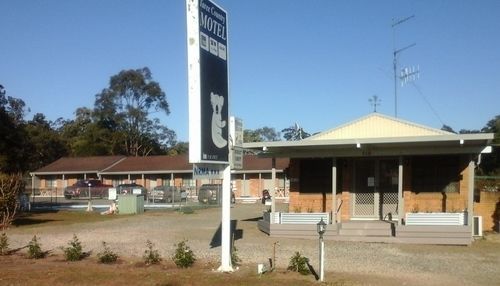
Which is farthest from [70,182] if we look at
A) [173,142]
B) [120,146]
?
[173,142]

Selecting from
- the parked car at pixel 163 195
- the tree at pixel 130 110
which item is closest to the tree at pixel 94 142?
the tree at pixel 130 110

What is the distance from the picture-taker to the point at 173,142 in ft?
307

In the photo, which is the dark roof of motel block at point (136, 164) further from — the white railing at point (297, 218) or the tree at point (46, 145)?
the white railing at point (297, 218)

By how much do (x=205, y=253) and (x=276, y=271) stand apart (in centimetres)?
342

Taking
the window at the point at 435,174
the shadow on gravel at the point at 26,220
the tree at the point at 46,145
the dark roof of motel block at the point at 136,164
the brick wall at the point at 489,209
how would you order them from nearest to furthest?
the window at the point at 435,174, the brick wall at the point at 489,209, the shadow on gravel at the point at 26,220, the dark roof of motel block at the point at 136,164, the tree at the point at 46,145

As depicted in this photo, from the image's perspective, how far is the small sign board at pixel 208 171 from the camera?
11671 mm

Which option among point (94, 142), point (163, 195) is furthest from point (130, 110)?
point (163, 195)

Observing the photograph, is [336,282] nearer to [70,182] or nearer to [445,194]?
[445,194]

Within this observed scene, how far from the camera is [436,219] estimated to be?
16.2 m

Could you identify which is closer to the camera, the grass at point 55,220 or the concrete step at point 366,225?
the concrete step at point 366,225

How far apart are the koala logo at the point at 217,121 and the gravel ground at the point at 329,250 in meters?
2.82

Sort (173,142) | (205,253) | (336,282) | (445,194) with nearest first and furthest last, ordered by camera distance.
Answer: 1. (336,282)
2. (205,253)
3. (445,194)
4. (173,142)

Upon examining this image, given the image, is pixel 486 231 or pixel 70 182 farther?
pixel 70 182

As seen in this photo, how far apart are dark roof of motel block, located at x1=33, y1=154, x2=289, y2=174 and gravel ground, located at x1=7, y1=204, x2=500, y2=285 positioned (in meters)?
27.7
